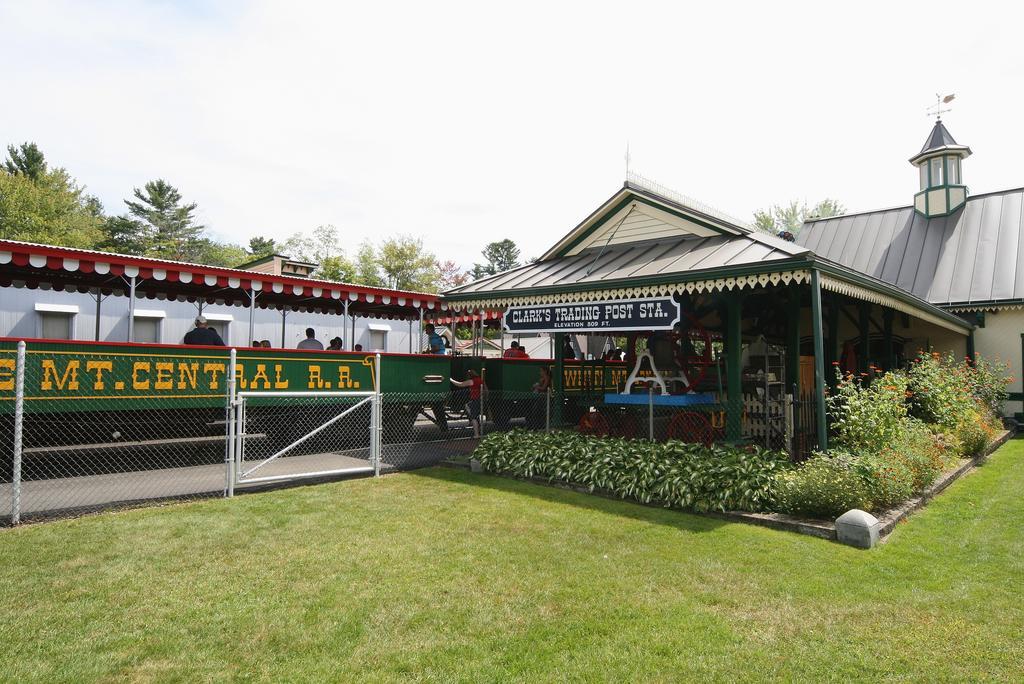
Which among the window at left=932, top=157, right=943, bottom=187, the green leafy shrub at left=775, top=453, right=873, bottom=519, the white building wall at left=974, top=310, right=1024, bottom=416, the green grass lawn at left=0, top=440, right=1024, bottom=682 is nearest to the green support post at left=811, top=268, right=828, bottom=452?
the green leafy shrub at left=775, top=453, right=873, bottom=519

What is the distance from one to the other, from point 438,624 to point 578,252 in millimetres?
9703

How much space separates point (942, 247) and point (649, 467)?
693 inches

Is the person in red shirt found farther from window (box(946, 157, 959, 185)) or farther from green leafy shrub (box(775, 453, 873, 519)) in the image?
window (box(946, 157, 959, 185))

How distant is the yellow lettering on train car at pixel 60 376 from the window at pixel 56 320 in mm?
11658

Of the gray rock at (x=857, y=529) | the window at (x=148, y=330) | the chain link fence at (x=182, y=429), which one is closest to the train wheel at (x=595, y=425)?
the chain link fence at (x=182, y=429)

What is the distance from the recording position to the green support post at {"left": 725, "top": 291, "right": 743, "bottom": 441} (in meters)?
9.20

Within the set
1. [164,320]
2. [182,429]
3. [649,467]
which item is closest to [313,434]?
[182,429]

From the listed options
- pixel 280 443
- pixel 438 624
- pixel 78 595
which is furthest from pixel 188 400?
pixel 438 624

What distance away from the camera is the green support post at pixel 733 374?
920cm

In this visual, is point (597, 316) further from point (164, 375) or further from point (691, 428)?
point (164, 375)

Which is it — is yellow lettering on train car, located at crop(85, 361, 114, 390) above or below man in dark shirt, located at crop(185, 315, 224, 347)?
below

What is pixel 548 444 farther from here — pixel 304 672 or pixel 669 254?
pixel 304 672

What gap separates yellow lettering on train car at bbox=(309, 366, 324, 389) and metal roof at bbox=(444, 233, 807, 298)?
293cm

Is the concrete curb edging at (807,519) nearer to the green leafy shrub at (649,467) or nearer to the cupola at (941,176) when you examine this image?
the green leafy shrub at (649,467)
